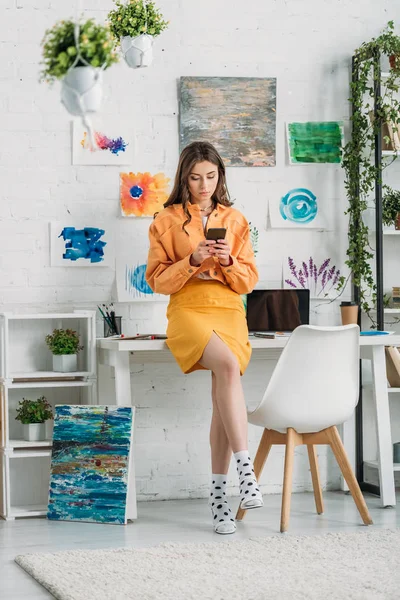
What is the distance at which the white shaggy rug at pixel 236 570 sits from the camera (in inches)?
105

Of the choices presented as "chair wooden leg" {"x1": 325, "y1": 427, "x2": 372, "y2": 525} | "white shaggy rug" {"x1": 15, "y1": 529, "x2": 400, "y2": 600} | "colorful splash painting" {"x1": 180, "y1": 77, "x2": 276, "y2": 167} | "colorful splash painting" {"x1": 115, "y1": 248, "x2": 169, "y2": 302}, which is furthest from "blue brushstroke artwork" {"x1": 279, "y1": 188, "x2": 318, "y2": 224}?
"white shaggy rug" {"x1": 15, "y1": 529, "x2": 400, "y2": 600}

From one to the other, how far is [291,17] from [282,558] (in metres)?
2.69

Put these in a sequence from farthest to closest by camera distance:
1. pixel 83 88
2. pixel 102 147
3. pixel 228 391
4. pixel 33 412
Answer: pixel 102 147 < pixel 33 412 < pixel 228 391 < pixel 83 88

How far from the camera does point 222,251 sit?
3.70m

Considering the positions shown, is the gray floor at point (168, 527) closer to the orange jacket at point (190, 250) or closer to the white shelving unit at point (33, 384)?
the white shelving unit at point (33, 384)

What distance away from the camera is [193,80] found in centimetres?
444

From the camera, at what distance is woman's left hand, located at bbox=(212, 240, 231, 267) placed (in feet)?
12.1

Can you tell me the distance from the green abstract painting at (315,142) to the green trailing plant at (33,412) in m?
1.66

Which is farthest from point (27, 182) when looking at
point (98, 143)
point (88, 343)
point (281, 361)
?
point (281, 361)

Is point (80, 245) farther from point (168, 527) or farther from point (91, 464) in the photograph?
point (168, 527)

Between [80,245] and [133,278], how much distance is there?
0.29m

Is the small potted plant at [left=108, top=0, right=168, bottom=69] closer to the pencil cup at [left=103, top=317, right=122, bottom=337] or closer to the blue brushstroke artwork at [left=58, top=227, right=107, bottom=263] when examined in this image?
the blue brushstroke artwork at [left=58, top=227, right=107, bottom=263]

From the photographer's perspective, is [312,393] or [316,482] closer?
[312,393]

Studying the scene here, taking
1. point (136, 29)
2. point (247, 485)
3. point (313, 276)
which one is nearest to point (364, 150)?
point (313, 276)
